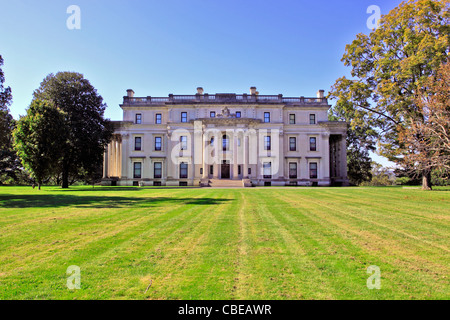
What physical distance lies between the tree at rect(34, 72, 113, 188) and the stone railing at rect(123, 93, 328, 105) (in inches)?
407

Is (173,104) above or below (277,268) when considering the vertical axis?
above

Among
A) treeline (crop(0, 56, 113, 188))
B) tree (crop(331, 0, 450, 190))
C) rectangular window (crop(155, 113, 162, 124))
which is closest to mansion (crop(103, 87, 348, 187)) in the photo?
rectangular window (crop(155, 113, 162, 124))

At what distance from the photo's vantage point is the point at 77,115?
3878cm

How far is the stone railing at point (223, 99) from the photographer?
49.7m

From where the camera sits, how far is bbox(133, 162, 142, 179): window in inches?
2003

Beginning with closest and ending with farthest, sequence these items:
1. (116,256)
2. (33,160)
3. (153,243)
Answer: (116,256) → (153,243) → (33,160)

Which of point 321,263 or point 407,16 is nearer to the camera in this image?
point 321,263

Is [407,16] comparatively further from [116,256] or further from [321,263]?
[116,256]

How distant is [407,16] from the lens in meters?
26.9

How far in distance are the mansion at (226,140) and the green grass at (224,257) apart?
37.6m

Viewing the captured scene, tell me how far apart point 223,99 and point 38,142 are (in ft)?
103
